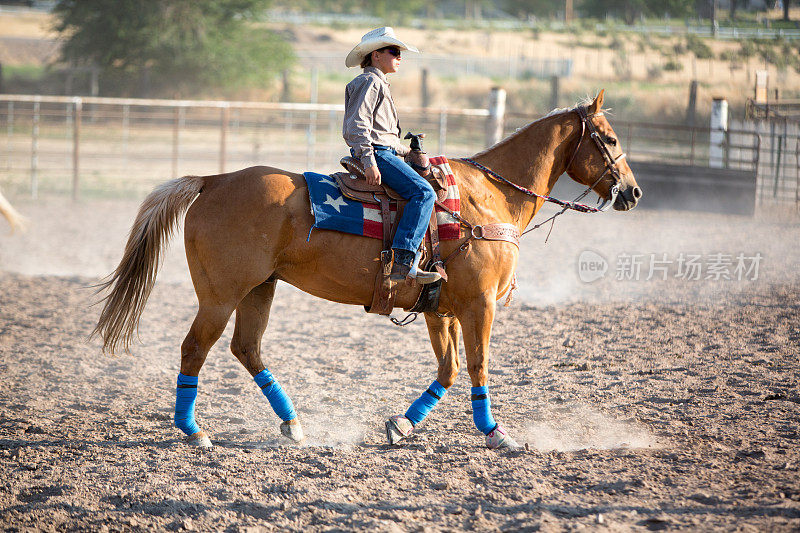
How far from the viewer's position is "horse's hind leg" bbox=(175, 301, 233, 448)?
4.12 meters

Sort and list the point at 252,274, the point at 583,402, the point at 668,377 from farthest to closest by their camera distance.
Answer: the point at 668,377 → the point at 583,402 → the point at 252,274

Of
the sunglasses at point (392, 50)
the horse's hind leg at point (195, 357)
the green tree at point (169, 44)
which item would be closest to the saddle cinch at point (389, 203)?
the sunglasses at point (392, 50)

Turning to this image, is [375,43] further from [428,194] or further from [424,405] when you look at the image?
[424,405]

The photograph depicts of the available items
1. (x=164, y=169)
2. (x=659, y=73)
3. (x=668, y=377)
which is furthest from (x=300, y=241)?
(x=659, y=73)

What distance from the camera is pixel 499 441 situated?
4.13 meters

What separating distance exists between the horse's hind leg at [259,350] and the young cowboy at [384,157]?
0.92 metres

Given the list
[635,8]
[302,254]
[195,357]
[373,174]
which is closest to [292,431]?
[195,357]

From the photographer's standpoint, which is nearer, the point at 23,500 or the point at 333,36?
the point at 23,500

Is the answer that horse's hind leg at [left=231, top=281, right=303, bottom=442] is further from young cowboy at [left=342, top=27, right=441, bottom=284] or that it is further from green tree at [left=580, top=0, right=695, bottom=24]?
green tree at [left=580, top=0, right=695, bottom=24]

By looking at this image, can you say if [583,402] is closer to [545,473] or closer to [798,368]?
[545,473]

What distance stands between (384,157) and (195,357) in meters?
1.58

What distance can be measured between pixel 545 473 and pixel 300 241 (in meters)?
1.83

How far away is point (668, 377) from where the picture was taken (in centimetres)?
547

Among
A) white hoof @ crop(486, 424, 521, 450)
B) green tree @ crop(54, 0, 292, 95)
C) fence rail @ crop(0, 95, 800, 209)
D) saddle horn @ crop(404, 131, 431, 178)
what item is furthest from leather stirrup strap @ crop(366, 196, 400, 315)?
green tree @ crop(54, 0, 292, 95)
